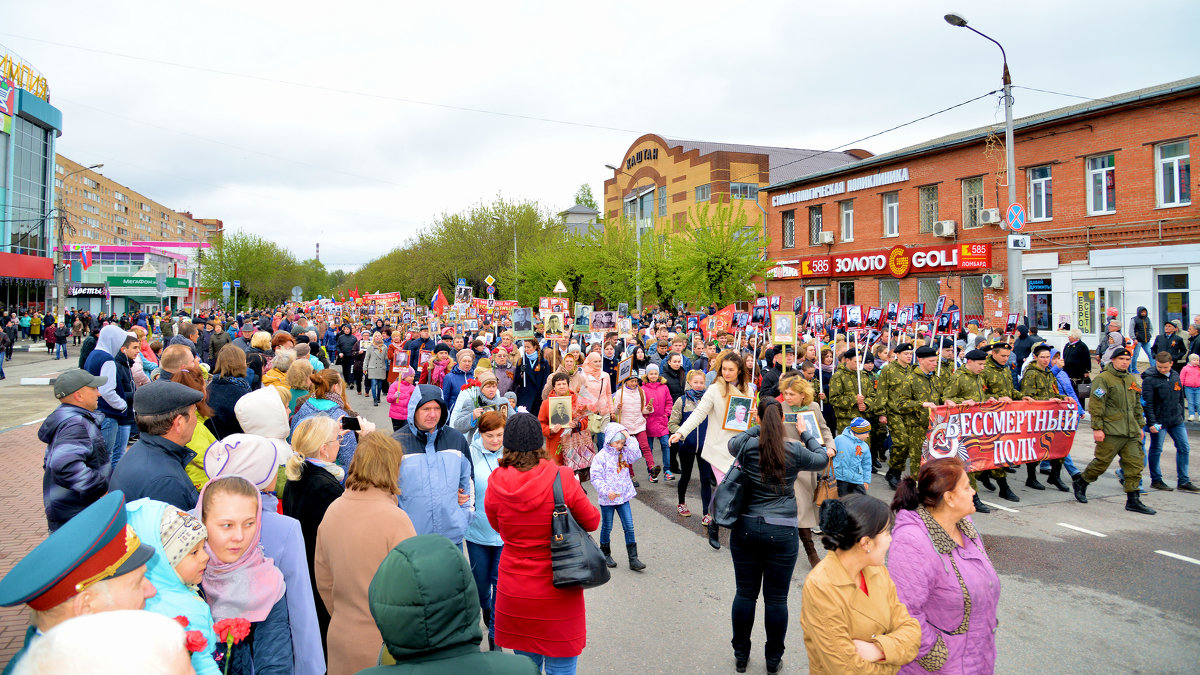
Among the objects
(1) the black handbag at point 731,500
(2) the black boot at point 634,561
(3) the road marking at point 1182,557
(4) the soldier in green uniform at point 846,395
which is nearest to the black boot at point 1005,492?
(4) the soldier in green uniform at point 846,395

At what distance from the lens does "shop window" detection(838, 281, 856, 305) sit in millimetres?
31609

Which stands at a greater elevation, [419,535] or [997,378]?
[997,378]

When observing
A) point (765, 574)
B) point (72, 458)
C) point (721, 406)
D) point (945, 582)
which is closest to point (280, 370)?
point (72, 458)

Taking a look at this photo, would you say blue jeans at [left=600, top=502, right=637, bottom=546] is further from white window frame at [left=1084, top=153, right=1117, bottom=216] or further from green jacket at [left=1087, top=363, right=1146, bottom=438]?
white window frame at [left=1084, top=153, right=1117, bottom=216]

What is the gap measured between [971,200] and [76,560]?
30.0m

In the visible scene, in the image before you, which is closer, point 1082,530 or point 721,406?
point 721,406

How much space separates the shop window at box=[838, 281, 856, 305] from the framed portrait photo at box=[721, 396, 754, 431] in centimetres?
2681

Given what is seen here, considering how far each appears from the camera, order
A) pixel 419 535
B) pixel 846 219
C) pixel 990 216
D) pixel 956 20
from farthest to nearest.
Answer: pixel 846 219, pixel 990 216, pixel 956 20, pixel 419 535

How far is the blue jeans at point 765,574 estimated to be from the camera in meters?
4.38

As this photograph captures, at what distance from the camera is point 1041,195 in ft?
79.5

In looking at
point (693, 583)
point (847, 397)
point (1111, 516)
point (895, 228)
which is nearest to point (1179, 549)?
point (1111, 516)

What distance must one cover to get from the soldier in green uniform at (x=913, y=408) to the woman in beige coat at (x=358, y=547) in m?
7.22

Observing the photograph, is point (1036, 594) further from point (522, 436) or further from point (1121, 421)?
point (522, 436)

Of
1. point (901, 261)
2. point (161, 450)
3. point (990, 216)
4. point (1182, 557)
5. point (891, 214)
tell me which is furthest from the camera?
point (891, 214)
